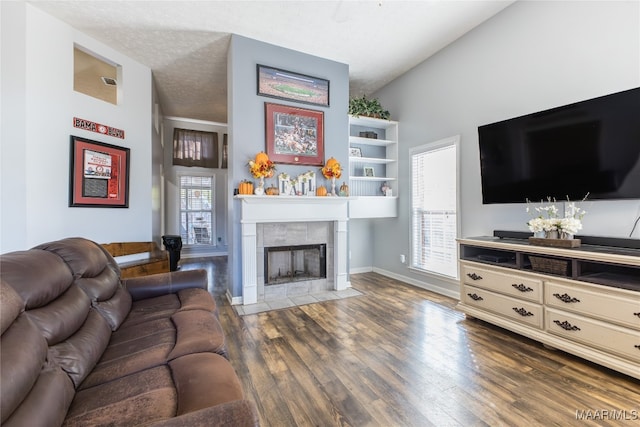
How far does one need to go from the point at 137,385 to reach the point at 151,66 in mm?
4748

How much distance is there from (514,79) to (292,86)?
2623mm

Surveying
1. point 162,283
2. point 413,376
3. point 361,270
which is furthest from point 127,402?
point 361,270

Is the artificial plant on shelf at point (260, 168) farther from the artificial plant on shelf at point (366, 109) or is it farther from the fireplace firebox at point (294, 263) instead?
the artificial plant on shelf at point (366, 109)

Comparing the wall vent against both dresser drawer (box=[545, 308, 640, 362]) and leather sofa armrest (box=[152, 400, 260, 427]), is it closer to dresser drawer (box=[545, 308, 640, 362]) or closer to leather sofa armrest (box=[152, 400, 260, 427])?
leather sofa armrest (box=[152, 400, 260, 427])

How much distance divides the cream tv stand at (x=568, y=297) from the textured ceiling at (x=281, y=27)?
2.56 m

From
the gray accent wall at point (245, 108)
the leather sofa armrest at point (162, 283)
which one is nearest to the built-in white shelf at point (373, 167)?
the gray accent wall at point (245, 108)

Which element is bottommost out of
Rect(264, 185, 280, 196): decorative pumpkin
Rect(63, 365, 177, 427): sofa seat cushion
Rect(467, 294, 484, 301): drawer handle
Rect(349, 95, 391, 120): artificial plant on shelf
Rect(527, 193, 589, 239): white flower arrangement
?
Rect(467, 294, 484, 301): drawer handle

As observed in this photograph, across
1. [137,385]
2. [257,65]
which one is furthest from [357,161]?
[137,385]

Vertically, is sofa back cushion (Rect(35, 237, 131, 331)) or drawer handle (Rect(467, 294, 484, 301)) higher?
sofa back cushion (Rect(35, 237, 131, 331))

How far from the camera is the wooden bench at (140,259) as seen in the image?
3.58m

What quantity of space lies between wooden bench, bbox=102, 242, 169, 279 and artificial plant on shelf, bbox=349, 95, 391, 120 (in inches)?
141

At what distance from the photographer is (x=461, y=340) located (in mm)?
2527

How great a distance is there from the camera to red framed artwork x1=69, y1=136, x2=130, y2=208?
11.3ft

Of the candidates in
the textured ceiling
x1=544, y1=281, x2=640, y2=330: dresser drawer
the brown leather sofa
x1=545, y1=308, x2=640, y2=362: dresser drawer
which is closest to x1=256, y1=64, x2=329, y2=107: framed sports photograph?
the textured ceiling
